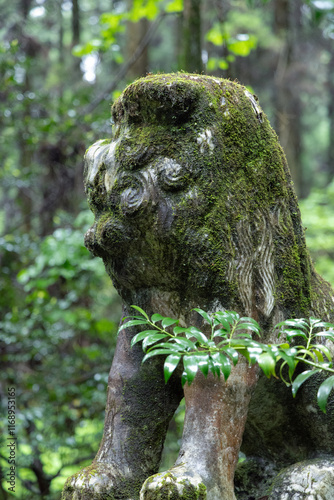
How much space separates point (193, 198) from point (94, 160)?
0.46 m

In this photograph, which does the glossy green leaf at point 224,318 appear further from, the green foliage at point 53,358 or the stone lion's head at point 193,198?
the green foliage at point 53,358

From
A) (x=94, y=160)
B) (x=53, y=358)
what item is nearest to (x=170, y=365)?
(x=94, y=160)

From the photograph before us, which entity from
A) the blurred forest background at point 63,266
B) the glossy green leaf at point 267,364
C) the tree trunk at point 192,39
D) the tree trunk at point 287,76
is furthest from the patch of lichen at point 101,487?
the tree trunk at point 287,76

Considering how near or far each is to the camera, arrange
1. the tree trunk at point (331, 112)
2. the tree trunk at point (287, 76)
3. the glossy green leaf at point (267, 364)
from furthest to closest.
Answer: the tree trunk at point (331, 112)
the tree trunk at point (287, 76)
the glossy green leaf at point (267, 364)

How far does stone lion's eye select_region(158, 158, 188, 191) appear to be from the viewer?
66.2 inches

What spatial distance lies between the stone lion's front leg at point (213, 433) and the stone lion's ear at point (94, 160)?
0.87 m

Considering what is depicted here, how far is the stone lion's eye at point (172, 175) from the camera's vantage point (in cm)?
168

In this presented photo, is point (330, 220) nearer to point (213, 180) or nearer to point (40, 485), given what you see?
point (40, 485)

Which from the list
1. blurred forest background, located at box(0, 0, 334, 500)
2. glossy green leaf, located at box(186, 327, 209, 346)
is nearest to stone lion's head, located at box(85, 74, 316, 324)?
glossy green leaf, located at box(186, 327, 209, 346)

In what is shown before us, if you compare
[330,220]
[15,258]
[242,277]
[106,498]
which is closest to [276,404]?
[242,277]

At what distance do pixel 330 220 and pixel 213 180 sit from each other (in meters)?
5.54

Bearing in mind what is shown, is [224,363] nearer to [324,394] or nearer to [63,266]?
[324,394]

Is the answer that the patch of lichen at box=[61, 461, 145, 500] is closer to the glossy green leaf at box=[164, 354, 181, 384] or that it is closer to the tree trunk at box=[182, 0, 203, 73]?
the glossy green leaf at box=[164, 354, 181, 384]

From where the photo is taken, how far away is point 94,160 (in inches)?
73.9
